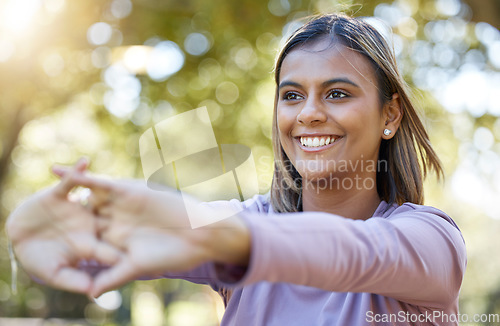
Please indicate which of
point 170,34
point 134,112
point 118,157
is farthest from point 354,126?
point 118,157

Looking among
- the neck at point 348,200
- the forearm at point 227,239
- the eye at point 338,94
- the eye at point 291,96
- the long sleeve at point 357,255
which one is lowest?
the neck at point 348,200

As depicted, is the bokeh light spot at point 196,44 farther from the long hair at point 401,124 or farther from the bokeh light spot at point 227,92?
the long hair at point 401,124

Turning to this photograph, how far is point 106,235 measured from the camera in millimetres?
1072

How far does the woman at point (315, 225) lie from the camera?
104 cm

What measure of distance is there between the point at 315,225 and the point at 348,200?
1.16 m

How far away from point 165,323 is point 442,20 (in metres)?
15.0

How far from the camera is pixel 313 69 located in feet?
6.99

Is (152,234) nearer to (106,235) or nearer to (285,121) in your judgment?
(106,235)

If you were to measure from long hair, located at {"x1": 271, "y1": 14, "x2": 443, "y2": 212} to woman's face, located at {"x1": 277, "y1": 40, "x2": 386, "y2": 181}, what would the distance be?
0.06 metres

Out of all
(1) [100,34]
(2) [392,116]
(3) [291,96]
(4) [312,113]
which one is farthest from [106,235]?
(1) [100,34]

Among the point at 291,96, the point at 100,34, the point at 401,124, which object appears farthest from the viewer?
the point at 100,34

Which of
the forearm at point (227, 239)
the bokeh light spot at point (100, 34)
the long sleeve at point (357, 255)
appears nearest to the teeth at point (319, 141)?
the long sleeve at point (357, 255)

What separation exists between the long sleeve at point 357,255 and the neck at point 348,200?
0.64 m

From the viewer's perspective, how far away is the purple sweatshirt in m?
1.09
